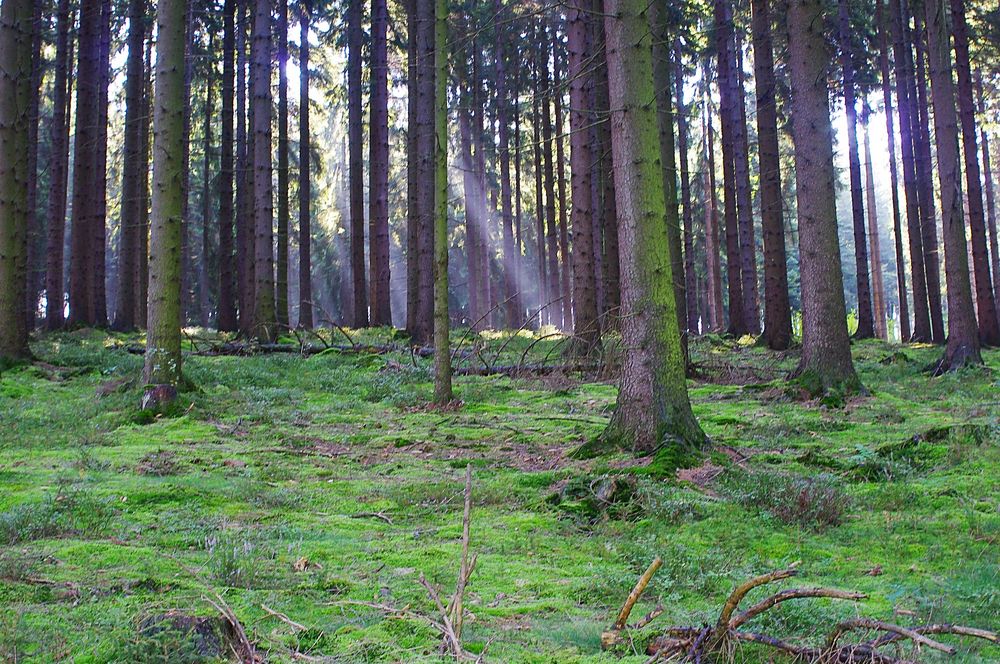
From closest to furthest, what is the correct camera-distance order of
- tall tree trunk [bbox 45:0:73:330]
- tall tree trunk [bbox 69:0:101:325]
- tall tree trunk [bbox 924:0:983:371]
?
tall tree trunk [bbox 924:0:983:371], tall tree trunk [bbox 69:0:101:325], tall tree trunk [bbox 45:0:73:330]

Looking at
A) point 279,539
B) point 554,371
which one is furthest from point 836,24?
point 279,539

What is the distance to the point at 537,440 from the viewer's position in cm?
824

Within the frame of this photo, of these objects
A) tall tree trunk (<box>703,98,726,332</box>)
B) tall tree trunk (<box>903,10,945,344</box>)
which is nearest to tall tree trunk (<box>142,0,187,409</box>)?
tall tree trunk (<box>903,10,945,344</box>)

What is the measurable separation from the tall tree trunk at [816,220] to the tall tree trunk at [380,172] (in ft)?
39.6

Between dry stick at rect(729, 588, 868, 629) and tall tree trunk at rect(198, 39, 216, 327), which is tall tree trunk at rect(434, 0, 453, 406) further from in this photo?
tall tree trunk at rect(198, 39, 216, 327)

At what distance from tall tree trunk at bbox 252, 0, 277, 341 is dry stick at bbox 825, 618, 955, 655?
14704 millimetres

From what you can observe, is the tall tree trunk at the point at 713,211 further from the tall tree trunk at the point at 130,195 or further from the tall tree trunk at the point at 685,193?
the tall tree trunk at the point at 130,195

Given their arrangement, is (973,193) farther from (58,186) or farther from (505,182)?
(58,186)

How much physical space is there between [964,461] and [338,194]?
160ft

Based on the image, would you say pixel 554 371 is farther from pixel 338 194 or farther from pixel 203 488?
pixel 338 194

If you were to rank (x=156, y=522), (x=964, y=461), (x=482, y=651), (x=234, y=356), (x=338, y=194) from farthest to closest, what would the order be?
(x=338, y=194) → (x=234, y=356) → (x=964, y=461) → (x=156, y=522) → (x=482, y=651)

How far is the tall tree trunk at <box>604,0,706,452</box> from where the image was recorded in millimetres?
6965

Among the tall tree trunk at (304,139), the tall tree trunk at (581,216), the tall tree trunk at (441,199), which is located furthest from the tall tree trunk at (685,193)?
the tall tree trunk at (441,199)

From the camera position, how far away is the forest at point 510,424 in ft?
11.0
